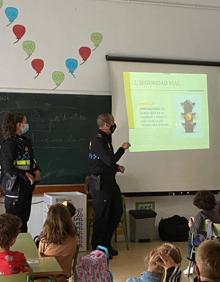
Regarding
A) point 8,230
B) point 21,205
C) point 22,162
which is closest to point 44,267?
point 8,230

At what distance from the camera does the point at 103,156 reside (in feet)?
15.4

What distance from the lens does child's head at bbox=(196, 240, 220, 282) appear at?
1971 millimetres

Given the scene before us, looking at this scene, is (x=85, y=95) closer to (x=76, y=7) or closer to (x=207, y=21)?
(x=76, y=7)

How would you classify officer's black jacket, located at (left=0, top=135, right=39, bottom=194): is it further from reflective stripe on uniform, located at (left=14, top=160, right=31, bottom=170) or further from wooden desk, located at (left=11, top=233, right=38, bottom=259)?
wooden desk, located at (left=11, top=233, right=38, bottom=259)

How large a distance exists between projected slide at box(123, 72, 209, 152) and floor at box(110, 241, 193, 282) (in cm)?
121

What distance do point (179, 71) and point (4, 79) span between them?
2.26 m

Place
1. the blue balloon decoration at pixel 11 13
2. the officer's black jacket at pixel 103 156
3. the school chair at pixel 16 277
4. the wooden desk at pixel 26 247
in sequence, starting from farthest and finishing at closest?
the blue balloon decoration at pixel 11 13 < the officer's black jacket at pixel 103 156 < the wooden desk at pixel 26 247 < the school chair at pixel 16 277

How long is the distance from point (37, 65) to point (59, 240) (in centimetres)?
300

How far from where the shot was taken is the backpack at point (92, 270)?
2684mm

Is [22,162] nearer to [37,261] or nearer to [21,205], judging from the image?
[21,205]

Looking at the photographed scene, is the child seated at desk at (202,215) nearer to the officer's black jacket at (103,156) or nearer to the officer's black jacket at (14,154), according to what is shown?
the officer's black jacket at (103,156)

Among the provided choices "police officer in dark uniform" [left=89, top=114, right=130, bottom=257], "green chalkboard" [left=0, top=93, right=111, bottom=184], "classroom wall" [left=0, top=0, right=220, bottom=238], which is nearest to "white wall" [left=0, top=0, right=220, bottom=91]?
"classroom wall" [left=0, top=0, right=220, bottom=238]

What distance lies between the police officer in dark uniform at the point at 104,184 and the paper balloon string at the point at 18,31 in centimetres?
144

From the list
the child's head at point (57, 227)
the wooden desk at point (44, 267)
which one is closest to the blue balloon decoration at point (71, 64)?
the child's head at point (57, 227)
